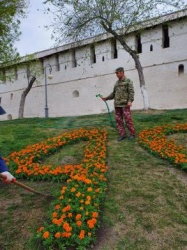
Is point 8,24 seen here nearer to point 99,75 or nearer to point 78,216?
point 99,75

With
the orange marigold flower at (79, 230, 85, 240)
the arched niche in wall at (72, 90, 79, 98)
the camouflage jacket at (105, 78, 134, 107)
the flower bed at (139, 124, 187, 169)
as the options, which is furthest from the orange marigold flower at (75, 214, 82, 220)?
the arched niche in wall at (72, 90, 79, 98)

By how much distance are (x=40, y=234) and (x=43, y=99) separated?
24.3m

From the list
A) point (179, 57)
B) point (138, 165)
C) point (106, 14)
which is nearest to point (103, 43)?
point (179, 57)

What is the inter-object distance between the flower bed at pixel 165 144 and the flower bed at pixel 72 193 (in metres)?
1.06

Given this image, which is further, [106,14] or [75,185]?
[106,14]

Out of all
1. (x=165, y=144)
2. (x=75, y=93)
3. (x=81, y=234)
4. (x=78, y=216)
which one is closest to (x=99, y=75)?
(x=75, y=93)

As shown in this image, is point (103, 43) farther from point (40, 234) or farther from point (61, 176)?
point (40, 234)

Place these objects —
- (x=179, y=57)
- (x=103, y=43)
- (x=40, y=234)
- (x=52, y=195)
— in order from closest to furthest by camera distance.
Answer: (x=40, y=234) < (x=52, y=195) < (x=179, y=57) < (x=103, y=43)

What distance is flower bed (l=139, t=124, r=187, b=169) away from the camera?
5379 millimetres

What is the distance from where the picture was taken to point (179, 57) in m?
19.3

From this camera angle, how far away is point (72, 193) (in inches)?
147

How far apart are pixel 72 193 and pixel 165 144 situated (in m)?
3.20

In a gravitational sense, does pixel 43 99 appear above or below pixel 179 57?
below

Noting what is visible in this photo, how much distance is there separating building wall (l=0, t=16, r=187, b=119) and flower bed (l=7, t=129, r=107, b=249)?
40.7 feet
